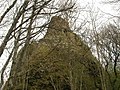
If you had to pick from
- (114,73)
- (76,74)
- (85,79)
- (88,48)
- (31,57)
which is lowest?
(114,73)

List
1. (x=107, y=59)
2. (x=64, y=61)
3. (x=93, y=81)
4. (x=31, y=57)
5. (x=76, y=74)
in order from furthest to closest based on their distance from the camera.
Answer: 1. (x=107, y=59)
2. (x=93, y=81)
3. (x=76, y=74)
4. (x=64, y=61)
5. (x=31, y=57)

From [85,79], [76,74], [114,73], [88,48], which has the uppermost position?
[88,48]

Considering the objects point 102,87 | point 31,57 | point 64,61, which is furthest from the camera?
point 102,87

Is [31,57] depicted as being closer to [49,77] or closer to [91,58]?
[49,77]

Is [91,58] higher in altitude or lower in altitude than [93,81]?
higher

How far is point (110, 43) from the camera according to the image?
24234mm

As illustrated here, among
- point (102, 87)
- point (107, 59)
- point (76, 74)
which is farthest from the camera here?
point (107, 59)

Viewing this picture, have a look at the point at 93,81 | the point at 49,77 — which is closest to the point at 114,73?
the point at 93,81

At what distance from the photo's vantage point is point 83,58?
66.2 ft

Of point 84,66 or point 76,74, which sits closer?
point 76,74

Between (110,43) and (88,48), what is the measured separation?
19.1ft

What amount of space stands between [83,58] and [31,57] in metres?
11.8

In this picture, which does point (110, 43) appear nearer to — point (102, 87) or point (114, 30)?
point (114, 30)

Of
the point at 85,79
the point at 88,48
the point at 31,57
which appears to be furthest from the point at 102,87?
the point at 31,57
